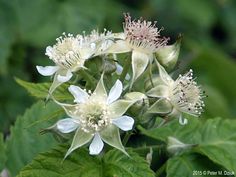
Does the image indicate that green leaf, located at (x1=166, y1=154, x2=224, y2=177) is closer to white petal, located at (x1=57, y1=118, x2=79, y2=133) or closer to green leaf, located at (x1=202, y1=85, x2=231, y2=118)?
white petal, located at (x1=57, y1=118, x2=79, y2=133)

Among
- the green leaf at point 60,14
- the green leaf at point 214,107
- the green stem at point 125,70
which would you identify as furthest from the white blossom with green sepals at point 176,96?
the green leaf at point 214,107

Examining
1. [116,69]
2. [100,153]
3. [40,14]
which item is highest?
[116,69]

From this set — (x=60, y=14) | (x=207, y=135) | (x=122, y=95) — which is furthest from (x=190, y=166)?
(x=60, y=14)

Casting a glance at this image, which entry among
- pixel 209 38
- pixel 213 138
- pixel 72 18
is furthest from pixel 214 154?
pixel 209 38

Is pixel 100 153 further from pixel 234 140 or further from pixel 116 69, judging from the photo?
pixel 234 140

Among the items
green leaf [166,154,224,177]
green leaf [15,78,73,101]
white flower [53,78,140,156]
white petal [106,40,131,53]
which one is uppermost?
white petal [106,40,131,53]

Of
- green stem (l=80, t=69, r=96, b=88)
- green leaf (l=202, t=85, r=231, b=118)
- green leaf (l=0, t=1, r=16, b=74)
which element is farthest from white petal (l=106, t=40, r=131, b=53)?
green leaf (l=202, t=85, r=231, b=118)

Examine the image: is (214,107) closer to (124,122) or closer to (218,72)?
(218,72)
